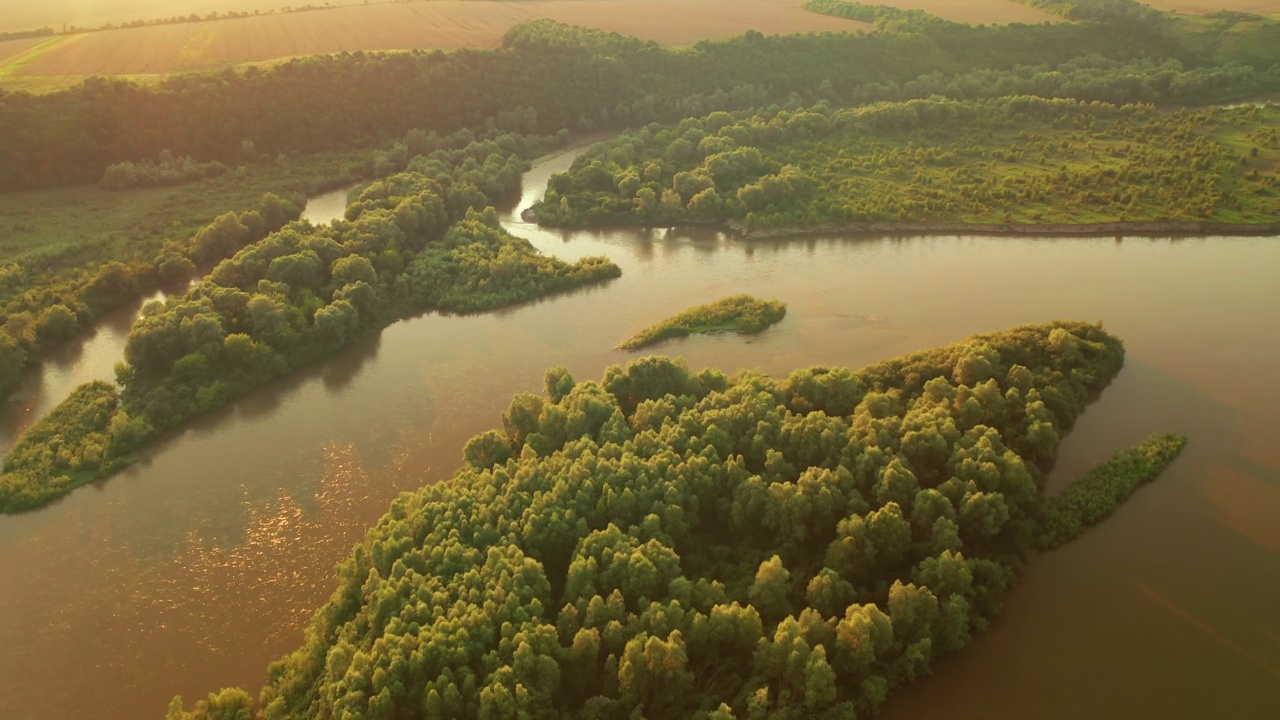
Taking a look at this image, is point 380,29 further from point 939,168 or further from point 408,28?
point 939,168

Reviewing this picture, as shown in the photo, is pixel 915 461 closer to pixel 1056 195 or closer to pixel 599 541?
pixel 599 541

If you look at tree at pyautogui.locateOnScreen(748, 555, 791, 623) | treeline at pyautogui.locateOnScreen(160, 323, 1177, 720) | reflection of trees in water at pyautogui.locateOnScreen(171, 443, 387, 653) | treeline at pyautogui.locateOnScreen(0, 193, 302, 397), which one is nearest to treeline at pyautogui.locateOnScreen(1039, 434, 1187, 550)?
treeline at pyautogui.locateOnScreen(160, 323, 1177, 720)

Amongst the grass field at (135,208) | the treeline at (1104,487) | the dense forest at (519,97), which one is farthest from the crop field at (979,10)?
the treeline at (1104,487)

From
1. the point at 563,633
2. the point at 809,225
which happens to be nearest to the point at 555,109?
the point at 809,225

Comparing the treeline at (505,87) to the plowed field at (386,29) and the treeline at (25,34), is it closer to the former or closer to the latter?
the plowed field at (386,29)

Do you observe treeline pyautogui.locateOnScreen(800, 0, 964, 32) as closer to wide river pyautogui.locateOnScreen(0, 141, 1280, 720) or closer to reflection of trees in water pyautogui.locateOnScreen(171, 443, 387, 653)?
wide river pyautogui.locateOnScreen(0, 141, 1280, 720)
